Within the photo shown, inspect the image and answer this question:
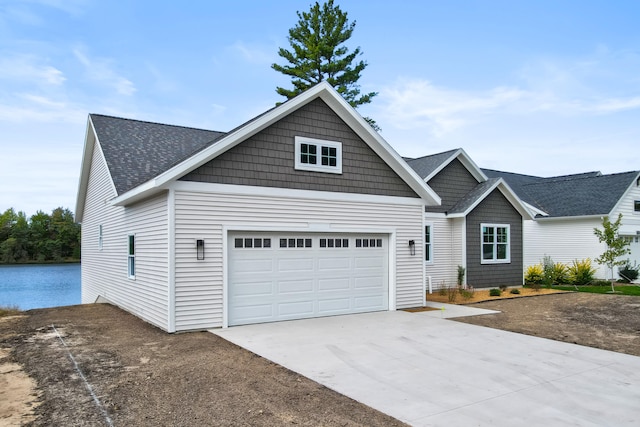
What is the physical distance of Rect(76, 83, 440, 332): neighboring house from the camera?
31.5 ft

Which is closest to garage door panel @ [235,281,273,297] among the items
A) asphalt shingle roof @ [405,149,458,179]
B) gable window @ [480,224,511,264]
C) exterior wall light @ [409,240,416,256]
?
exterior wall light @ [409,240,416,256]

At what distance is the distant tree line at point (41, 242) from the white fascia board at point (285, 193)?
43.8 meters

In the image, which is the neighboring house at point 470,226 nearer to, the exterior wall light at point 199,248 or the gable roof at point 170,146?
the gable roof at point 170,146

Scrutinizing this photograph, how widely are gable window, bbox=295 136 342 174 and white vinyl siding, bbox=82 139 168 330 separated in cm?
339

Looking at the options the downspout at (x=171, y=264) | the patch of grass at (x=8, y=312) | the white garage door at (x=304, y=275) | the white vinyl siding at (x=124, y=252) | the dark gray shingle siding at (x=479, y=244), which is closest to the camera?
the downspout at (x=171, y=264)

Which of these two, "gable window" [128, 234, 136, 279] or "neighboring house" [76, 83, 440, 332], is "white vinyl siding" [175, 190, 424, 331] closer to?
"neighboring house" [76, 83, 440, 332]

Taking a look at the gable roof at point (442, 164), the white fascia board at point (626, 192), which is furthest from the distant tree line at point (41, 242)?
the white fascia board at point (626, 192)

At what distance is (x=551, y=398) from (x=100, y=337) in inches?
315

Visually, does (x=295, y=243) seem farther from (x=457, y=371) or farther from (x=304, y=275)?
(x=457, y=371)

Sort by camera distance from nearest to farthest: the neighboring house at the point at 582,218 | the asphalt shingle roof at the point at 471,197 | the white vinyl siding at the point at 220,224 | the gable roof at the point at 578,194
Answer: the white vinyl siding at the point at 220,224 < the asphalt shingle roof at the point at 471,197 < the neighboring house at the point at 582,218 < the gable roof at the point at 578,194

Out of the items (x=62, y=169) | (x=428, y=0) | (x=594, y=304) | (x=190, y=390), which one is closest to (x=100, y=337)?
(x=190, y=390)

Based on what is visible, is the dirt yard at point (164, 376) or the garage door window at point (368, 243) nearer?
the dirt yard at point (164, 376)

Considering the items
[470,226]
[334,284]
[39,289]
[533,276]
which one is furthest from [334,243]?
[39,289]

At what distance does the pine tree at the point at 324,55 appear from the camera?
1195 inches
